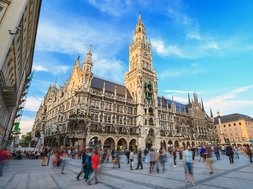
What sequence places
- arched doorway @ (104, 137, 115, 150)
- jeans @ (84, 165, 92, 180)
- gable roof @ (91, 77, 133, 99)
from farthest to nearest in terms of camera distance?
gable roof @ (91, 77, 133, 99), arched doorway @ (104, 137, 115, 150), jeans @ (84, 165, 92, 180)

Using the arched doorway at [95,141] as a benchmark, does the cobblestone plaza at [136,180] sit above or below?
below

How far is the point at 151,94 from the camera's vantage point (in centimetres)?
5322

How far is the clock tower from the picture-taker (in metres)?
46.8

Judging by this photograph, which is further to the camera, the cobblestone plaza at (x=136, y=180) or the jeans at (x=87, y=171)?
the jeans at (x=87, y=171)

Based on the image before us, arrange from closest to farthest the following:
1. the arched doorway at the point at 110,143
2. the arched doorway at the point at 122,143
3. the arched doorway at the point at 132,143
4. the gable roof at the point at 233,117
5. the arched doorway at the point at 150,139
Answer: the arched doorway at the point at 110,143 → the arched doorway at the point at 122,143 → the arched doorway at the point at 132,143 → the arched doorway at the point at 150,139 → the gable roof at the point at 233,117

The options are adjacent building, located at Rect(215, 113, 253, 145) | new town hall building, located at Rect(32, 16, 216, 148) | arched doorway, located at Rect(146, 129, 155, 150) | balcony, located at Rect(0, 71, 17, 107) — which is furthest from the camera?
adjacent building, located at Rect(215, 113, 253, 145)

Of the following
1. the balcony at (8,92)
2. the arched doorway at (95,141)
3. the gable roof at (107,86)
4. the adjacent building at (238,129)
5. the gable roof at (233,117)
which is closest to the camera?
the balcony at (8,92)

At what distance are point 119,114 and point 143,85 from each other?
1420 centimetres

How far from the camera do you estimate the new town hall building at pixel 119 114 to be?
1444 inches

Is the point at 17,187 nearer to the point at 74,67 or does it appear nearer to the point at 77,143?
the point at 77,143

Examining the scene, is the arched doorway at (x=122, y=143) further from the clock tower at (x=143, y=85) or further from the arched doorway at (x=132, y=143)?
the clock tower at (x=143, y=85)

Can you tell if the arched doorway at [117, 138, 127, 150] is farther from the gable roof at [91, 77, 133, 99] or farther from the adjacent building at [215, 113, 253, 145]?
the adjacent building at [215, 113, 253, 145]

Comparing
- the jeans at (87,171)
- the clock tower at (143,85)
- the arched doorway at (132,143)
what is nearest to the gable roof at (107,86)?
the clock tower at (143,85)

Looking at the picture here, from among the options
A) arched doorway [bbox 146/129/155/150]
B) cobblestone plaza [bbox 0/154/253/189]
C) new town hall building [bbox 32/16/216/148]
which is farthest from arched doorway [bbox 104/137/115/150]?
cobblestone plaza [bbox 0/154/253/189]
